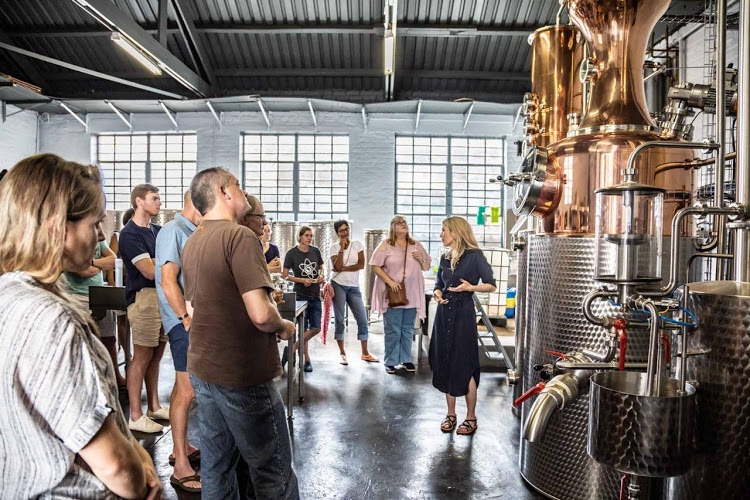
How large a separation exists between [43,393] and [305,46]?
34.9ft

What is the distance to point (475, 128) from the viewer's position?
11695mm

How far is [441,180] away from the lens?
39.1 feet

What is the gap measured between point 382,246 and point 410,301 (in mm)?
673

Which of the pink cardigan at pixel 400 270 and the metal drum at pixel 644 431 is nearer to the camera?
the metal drum at pixel 644 431

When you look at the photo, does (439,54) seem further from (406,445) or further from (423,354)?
(406,445)

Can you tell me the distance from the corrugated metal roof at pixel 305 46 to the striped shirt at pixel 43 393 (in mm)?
9442

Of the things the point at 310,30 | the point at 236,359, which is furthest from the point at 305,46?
the point at 236,359

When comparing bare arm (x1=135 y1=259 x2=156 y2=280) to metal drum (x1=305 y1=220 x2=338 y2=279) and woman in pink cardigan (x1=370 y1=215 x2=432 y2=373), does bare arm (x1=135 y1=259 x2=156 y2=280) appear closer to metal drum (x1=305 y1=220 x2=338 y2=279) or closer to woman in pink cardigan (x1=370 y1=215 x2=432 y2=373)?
woman in pink cardigan (x1=370 y1=215 x2=432 y2=373)

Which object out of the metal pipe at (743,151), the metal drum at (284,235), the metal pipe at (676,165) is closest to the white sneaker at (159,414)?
the metal pipe at (676,165)

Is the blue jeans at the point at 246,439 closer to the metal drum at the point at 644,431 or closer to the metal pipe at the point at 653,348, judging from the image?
the metal drum at the point at 644,431

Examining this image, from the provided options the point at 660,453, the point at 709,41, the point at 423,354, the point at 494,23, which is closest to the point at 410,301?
the point at 423,354

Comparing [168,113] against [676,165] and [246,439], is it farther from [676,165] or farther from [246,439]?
[676,165]

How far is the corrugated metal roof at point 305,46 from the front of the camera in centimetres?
974

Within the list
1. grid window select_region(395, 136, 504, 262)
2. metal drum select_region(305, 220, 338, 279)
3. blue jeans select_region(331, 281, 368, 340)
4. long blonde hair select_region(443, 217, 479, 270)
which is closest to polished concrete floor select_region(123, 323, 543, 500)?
blue jeans select_region(331, 281, 368, 340)
